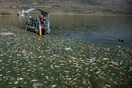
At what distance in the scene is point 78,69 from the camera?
10344 mm

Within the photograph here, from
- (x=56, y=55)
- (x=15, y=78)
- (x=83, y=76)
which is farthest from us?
(x=56, y=55)

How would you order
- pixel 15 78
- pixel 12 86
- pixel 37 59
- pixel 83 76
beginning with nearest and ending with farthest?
pixel 12 86, pixel 15 78, pixel 83 76, pixel 37 59

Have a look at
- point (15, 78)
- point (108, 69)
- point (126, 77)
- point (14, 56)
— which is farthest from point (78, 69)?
point (14, 56)

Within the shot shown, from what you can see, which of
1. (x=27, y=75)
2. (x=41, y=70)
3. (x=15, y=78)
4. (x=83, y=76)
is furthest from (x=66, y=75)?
(x=15, y=78)

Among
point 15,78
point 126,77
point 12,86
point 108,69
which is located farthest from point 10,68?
point 126,77

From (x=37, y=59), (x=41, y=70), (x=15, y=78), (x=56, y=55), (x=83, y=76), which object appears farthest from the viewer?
(x=56, y=55)

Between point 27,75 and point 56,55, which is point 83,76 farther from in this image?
point 56,55

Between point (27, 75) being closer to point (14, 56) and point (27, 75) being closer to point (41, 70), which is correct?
point (41, 70)

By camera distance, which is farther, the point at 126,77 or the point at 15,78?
the point at 126,77

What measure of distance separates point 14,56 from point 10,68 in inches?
110

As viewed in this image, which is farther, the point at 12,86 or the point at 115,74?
the point at 115,74

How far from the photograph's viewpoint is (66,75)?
938cm

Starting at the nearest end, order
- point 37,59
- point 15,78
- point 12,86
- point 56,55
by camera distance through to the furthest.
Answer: point 12,86, point 15,78, point 37,59, point 56,55

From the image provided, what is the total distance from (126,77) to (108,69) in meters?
1.50
